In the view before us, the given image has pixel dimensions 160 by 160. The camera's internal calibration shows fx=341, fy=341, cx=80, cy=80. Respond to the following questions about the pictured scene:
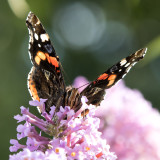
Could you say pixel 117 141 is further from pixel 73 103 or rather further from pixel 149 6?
pixel 149 6

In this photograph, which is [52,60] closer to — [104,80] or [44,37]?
[44,37]

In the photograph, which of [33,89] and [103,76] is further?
[33,89]

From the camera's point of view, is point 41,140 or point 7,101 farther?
point 7,101

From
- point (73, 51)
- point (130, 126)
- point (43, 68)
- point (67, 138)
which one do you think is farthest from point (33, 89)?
point (73, 51)

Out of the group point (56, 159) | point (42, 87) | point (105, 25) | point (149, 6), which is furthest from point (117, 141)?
point (105, 25)

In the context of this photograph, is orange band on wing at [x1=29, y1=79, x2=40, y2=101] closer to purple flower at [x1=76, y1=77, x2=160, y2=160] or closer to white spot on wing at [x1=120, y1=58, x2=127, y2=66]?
white spot on wing at [x1=120, y1=58, x2=127, y2=66]

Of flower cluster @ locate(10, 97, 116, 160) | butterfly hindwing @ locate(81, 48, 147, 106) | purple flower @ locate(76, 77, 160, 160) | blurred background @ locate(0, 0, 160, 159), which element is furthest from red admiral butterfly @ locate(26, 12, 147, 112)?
blurred background @ locate(0, 0, 160, 159)
